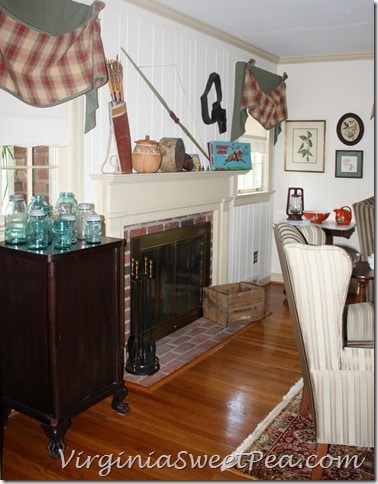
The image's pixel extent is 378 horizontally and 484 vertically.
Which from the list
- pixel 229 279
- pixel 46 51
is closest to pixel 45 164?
pixel 46 51

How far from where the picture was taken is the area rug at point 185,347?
3.37 meters

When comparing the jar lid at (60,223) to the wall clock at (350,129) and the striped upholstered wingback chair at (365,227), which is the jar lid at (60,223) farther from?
the wall clock at (350,129)

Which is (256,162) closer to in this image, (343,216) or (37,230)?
(343,216)

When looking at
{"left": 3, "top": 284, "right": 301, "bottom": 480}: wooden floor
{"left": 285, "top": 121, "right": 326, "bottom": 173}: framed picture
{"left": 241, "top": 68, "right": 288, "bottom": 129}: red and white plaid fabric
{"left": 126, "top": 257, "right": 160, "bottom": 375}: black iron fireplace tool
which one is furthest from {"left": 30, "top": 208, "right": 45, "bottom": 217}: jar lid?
{"left": 285, "top": 121, "right": 326, "bottom": 173}: framed picture

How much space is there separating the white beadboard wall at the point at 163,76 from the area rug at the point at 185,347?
84 cm

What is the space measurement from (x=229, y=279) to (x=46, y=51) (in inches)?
111

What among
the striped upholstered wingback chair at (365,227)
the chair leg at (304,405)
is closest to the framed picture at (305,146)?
the striped upholstered wingback chair at (365,227)

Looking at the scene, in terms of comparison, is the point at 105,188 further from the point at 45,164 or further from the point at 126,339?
the point at 126,339

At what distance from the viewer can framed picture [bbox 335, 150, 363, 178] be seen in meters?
5.39

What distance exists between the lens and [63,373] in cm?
257

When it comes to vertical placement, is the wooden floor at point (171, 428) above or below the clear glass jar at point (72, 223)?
below

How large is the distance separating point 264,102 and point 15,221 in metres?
→ 3.18

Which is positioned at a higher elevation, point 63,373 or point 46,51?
point 46,51

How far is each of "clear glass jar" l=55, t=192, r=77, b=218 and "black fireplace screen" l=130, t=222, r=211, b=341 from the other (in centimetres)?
74
